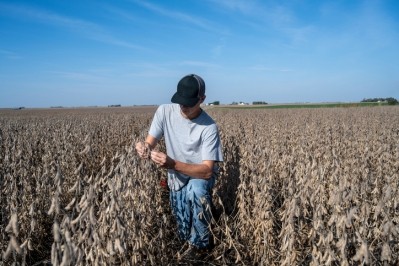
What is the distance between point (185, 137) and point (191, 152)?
18 centimetres

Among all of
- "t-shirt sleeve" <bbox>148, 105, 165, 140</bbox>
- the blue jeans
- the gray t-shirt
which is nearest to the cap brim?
the gray t-shirt

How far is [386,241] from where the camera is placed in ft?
6.33

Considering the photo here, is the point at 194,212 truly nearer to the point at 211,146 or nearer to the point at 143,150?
the point at 211,146

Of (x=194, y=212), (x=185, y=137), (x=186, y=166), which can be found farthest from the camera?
(x=185, y=137)

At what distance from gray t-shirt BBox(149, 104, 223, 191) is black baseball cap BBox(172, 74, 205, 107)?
0.39 m

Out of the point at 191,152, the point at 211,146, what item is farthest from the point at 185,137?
the point at 211,146

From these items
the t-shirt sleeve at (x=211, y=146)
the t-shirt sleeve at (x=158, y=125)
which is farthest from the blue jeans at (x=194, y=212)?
the t-shirt sleeve at (x=158, y=125)

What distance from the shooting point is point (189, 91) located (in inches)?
124

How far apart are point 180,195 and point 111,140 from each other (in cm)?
545

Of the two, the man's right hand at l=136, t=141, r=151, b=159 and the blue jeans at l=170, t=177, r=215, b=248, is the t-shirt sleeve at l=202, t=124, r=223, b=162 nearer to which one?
the blue jeans at l=170, t=177, r=215, b=248

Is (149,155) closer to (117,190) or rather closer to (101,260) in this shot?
(117,190)

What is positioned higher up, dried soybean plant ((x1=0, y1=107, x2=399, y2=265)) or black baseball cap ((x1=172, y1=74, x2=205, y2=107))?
black baseball cap ((x1=172, y1=74, x2=205, y2=107))

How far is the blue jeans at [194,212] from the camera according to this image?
325cm

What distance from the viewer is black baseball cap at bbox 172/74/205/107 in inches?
124
